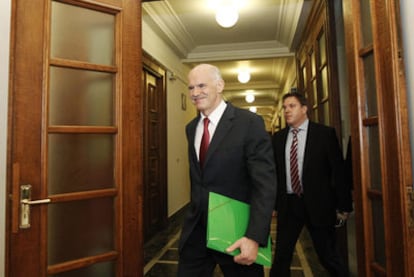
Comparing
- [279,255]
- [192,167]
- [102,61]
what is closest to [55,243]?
[192,167]

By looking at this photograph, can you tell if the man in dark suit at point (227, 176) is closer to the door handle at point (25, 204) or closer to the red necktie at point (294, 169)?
the door handle at point (25, 204)

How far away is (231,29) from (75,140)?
11.2 ft

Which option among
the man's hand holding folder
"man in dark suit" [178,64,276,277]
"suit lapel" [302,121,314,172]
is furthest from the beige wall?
the man's hand holding folder

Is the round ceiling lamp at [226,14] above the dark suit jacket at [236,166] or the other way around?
above

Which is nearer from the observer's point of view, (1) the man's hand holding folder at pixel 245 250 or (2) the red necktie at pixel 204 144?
(1) the man's hand holding folder at pixel 245 250

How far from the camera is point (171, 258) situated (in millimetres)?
3232

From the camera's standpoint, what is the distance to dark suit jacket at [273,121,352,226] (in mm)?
2154

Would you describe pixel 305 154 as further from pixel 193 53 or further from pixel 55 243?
pixel 193 53

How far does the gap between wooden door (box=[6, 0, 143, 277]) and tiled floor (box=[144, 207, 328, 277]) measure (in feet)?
4.46

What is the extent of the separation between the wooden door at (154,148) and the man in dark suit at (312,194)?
6.67 feet

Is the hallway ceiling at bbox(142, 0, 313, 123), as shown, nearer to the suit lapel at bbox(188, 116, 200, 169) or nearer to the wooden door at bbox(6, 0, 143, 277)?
the wooden door at bbox(6, 0, 143, 277)

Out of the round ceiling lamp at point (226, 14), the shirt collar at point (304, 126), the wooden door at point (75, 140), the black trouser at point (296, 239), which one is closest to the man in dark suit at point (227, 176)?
the wooden door at point (75, 140)

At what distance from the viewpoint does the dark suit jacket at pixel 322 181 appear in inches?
84.8

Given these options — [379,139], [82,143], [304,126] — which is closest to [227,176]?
[379,139]
